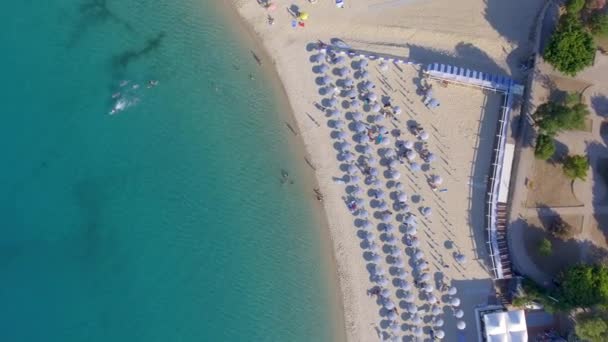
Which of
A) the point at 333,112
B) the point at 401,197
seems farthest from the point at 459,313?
the point at 333,112

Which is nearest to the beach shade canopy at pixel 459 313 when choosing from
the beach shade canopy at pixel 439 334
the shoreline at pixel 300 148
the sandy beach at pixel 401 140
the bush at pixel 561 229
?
the sandy beach at pixel 401 140

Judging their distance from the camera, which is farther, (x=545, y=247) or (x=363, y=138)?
(x=363, y=138)

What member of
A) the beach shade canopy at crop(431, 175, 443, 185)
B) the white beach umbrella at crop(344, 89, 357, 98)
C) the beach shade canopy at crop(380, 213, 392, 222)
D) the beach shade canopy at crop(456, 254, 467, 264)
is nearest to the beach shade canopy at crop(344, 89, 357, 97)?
the white beach umbrella at crop(344, 89, 357, 98)

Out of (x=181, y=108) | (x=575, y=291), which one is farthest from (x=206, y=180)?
(x=575, y=291)

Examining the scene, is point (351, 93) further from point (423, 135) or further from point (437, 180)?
point (437, 180)

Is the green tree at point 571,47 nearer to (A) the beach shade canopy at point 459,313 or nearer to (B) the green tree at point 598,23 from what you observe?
(B) the green tree at point 598,23

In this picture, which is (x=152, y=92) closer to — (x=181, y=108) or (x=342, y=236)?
(x=181, y=108)
